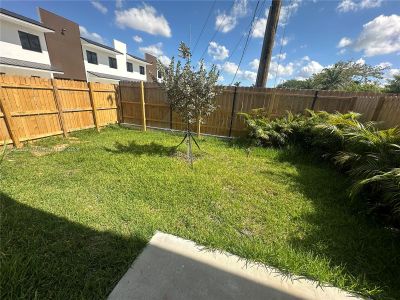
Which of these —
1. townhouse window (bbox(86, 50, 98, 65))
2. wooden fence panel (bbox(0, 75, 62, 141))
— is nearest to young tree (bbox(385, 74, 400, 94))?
wooden fence panel (bbox(0, 75, 62, 141))

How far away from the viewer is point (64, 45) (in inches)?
648

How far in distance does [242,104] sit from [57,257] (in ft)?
21.3

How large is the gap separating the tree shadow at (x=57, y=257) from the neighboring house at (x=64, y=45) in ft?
59.8

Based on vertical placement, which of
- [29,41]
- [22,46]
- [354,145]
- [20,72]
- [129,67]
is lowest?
[354,145]

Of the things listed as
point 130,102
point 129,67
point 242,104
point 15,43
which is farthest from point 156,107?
point 129,67

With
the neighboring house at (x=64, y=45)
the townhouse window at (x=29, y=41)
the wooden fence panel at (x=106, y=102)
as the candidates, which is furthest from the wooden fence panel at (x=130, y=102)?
the neighboring house at (x=64, y=45)

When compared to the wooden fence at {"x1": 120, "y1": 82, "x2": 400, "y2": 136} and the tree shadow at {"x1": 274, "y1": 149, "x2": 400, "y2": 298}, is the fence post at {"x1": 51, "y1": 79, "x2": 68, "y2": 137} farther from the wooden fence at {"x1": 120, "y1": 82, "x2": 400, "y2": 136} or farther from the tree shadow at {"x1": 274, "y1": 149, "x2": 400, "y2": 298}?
the tree shadow at {"x1": 274, "y1": 149, "x2": 400, "y2": 298}

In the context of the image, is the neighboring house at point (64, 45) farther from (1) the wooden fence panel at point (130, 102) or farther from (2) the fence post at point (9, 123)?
(2) the fence post at point (9, 123)

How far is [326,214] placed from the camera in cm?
296

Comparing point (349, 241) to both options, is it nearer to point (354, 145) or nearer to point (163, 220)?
point (354, 145)

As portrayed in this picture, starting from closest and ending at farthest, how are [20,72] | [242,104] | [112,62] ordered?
[242,104] → [20,72] → [112,62]

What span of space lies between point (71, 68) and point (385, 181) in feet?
71.0

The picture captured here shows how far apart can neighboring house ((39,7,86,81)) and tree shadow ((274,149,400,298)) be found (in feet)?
66.0

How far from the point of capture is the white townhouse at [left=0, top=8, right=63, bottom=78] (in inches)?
449
